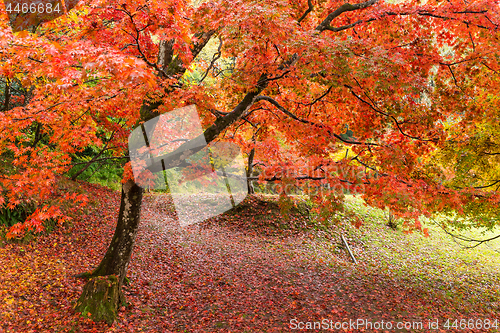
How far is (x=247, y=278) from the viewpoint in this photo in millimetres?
8227

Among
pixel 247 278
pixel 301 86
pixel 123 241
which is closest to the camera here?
pixel 123 241

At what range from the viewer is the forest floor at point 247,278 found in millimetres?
5805

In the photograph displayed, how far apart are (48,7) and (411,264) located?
13.2 m

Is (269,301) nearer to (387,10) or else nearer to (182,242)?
(182,242)

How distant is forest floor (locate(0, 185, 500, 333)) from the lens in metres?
5.80

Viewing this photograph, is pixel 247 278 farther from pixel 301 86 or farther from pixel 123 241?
pixel 301 86

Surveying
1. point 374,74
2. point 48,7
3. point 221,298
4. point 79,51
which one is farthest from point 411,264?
point 48,7

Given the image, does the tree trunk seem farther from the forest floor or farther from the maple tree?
the forest floor

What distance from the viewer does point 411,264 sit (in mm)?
11000

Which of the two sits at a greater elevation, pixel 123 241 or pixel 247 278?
pixel 123 241

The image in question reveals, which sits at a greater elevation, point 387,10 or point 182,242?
point 387,10

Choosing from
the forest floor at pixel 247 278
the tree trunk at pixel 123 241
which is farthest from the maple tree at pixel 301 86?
the forest floor at pixel 247 278

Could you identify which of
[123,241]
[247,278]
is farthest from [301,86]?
[247,278]

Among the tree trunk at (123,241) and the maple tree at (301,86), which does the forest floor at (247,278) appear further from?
the maple tree at (301,86)
